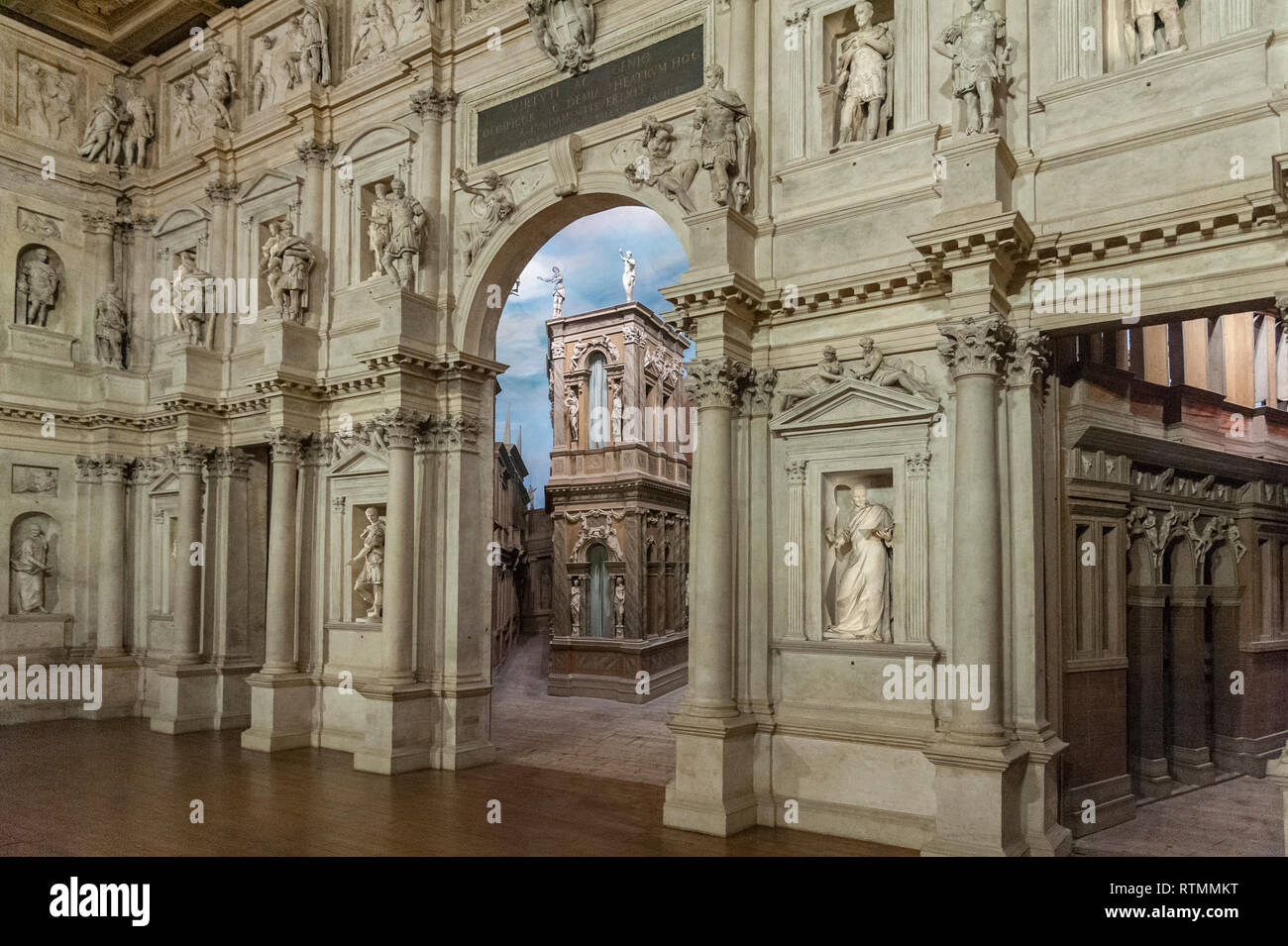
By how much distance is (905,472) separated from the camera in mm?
9312

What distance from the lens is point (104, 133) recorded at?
17.8 m

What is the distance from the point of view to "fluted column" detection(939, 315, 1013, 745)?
27.0 feet

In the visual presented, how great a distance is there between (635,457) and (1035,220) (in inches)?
527

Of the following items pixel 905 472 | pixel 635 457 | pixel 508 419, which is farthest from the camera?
pixel 508 419

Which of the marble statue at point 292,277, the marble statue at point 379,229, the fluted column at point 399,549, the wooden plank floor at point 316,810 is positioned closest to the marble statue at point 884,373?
the wooden plank floor at point 316,810

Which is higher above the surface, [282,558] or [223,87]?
[223,87]

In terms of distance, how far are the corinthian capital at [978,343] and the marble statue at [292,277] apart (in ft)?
32.2

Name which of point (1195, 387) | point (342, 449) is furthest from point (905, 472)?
point (342, 449)

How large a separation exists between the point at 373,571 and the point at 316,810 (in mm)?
4017

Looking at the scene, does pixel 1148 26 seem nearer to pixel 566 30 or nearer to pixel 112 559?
pixel 566 30

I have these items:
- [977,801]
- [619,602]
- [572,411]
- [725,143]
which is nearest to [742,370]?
[725,143]

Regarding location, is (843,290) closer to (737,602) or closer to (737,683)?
(737,602)

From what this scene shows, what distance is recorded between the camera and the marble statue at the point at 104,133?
17.8 m

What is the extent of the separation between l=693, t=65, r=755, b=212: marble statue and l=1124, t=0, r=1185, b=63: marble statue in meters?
3.73
